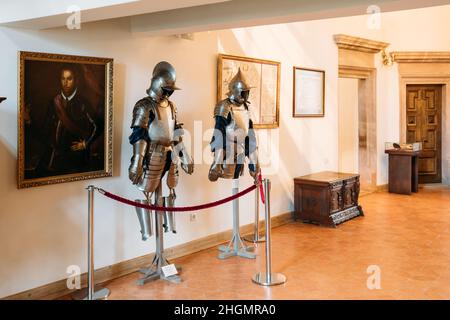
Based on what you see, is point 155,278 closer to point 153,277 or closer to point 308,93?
point 153,277

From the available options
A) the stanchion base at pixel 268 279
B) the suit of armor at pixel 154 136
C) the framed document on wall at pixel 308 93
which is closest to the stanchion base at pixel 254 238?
the stanchion base at pixel 268 279

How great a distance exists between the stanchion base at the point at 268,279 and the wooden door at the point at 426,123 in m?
6.54

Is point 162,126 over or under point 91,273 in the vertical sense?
over

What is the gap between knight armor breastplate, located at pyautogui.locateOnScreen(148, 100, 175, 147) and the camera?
4.16 metres

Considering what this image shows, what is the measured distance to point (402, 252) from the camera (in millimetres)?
5188

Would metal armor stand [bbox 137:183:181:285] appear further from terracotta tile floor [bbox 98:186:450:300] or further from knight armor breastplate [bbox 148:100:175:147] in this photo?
knight armor breastplate [bbox 148:100:175:147]

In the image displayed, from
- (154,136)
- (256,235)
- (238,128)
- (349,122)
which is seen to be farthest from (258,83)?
(349,122)

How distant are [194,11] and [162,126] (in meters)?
1.01

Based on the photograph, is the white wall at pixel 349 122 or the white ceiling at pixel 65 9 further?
the white wall at pixel 349 122

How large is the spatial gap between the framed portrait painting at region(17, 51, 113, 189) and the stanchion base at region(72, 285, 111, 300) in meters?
0.96

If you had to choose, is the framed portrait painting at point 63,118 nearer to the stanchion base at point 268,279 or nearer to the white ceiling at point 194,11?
the white ceiling at point 194,11

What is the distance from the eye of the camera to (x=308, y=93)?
7160mm

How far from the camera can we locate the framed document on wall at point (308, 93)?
6.95 metres

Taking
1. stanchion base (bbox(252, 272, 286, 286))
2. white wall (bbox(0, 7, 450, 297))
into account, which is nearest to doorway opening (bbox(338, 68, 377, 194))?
white wall (bbox(0, 7, 450, 297))
